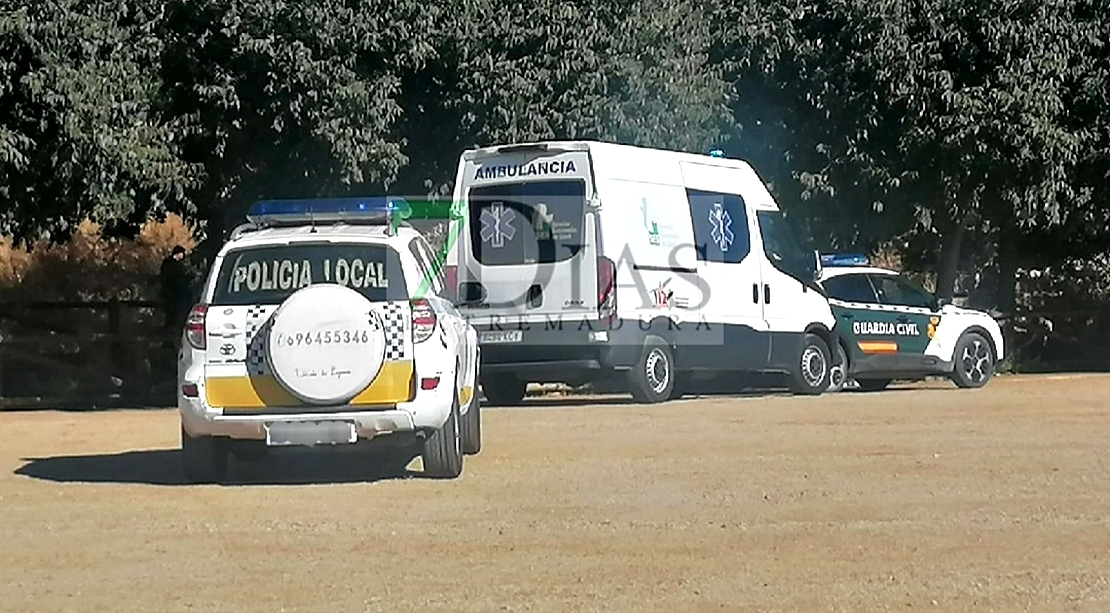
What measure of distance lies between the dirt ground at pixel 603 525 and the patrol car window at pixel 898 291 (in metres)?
6.49

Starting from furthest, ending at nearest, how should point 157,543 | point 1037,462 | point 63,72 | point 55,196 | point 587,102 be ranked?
point 587,102 → point 55,196 → point 63,72 → point 1037,462 → point 157,543

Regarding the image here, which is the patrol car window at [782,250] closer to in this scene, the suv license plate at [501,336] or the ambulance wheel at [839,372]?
the ambulance wheel at [839,372]

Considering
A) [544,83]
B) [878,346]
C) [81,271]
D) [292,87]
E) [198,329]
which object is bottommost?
[878,346]

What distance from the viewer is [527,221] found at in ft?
64.3

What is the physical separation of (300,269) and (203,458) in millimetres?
1563

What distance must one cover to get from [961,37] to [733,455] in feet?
43.4

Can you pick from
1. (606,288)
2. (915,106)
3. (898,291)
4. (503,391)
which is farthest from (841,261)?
(606,288)

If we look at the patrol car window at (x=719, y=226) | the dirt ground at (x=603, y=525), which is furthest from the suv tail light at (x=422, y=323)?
the patrol car window at (x=719, y=226)

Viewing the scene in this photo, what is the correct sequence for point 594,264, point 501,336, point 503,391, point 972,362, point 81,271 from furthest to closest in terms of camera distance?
point 81,271 < point 972,362 < point 503,391 < point 501,336 < point 594,264

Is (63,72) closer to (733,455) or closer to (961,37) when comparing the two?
(733,455)

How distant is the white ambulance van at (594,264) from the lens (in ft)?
63.4

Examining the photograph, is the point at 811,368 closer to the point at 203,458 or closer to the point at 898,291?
the point at 898,291

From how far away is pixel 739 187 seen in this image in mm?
21688

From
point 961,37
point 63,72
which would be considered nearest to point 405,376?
point 63,72
